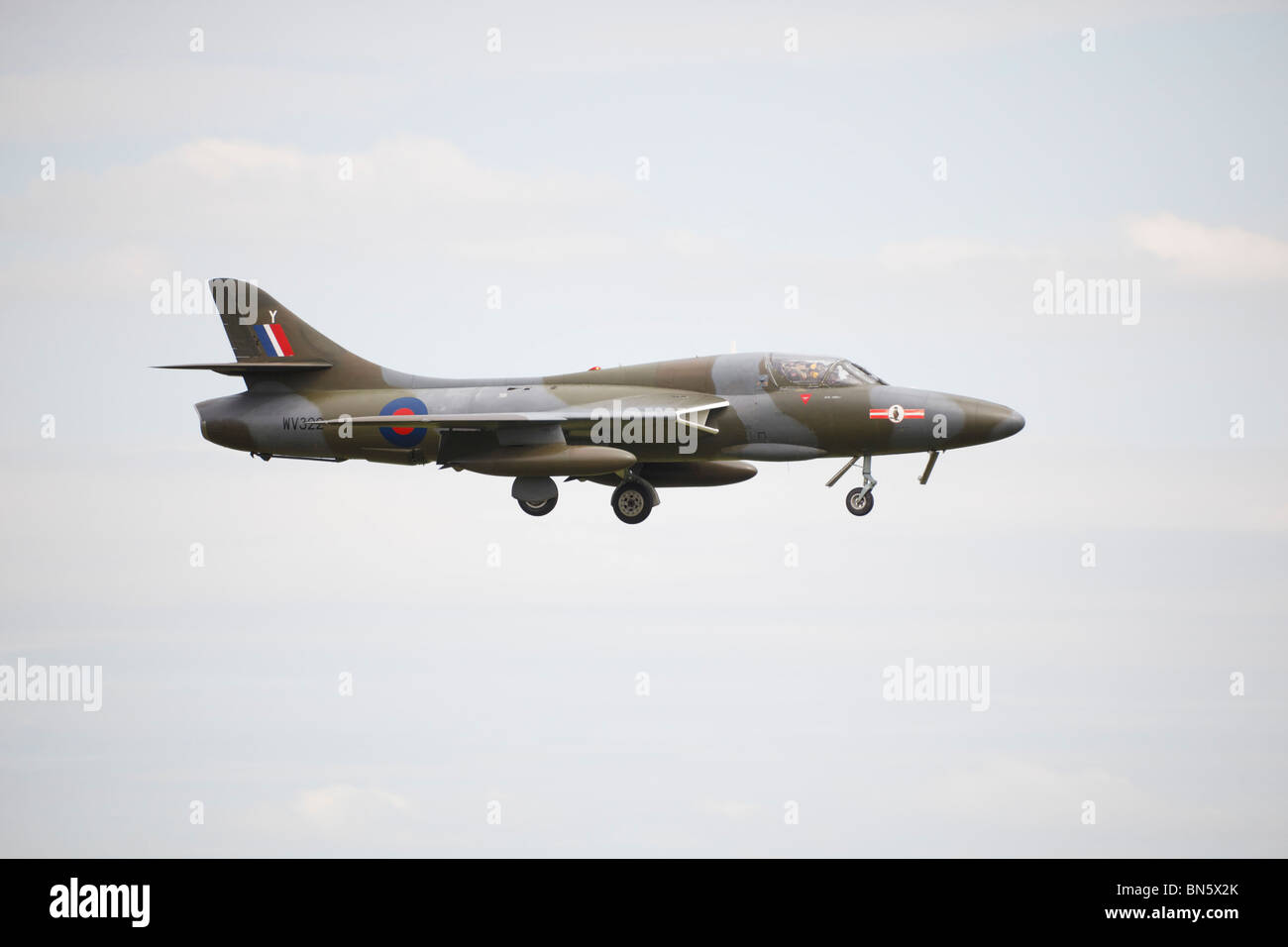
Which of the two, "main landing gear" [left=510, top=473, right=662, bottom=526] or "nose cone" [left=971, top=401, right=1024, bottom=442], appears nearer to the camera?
"nose cone" [left=971, top=401, right=1024, bottom=442]

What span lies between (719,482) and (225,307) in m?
10.8

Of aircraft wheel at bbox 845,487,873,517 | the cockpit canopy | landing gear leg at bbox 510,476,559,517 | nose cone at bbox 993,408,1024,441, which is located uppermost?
the cockpit canopy

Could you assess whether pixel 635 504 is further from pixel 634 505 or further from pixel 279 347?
pixel 279 347

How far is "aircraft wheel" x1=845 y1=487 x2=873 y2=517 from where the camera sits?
32750 millimetres

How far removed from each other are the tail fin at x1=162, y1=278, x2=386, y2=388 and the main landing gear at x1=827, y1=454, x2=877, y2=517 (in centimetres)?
955

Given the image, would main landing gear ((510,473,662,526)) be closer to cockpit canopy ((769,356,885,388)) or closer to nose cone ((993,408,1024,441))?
cockpit canopy ((769,356,885,388))

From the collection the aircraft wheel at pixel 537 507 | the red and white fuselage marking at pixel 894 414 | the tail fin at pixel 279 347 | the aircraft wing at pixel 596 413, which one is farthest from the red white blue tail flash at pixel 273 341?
the red and white fuselage marking at pixel 894 414

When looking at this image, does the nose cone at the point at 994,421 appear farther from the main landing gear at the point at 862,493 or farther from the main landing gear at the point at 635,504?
the main landing gear at the point at 635,504

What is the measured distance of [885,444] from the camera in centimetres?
3272

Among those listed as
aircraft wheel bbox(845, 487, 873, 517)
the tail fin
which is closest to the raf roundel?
the tail fin

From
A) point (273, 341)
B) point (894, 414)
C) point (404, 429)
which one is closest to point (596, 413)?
point (404, 429)

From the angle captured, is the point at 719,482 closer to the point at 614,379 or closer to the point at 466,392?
the point at 614,379

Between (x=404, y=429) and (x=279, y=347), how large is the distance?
3.75 meters

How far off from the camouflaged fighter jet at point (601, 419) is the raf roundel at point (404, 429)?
2cm
